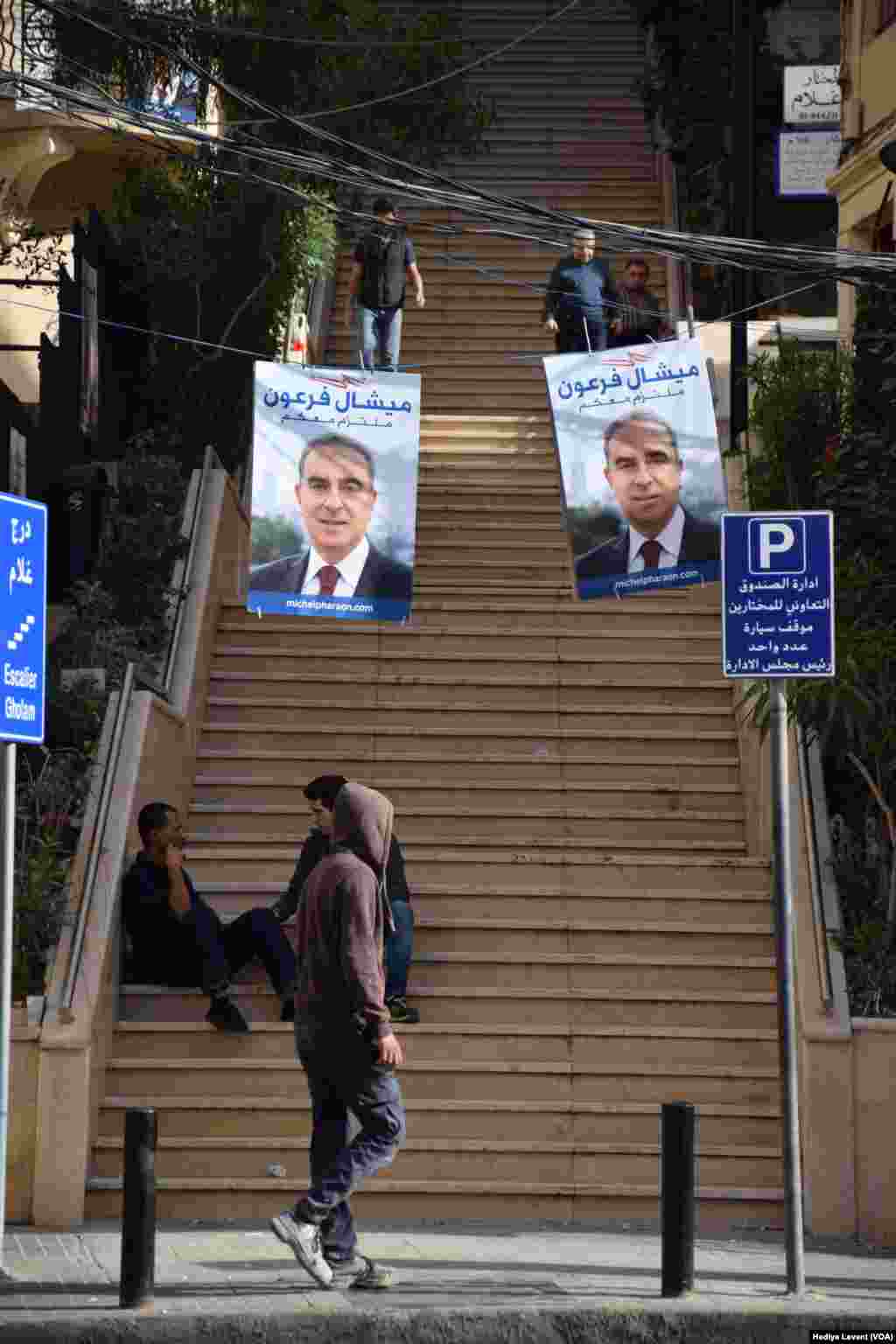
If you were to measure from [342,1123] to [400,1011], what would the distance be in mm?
2881

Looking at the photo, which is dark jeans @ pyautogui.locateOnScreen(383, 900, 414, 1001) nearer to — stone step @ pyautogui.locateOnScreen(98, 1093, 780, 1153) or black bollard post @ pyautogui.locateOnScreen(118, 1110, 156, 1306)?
stone step @ pyautogui.locateOnScreen(98, 1093, 780, 1153)

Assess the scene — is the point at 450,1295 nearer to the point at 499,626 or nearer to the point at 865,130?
the point at 499,626

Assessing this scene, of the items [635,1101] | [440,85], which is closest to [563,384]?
[635,1101]

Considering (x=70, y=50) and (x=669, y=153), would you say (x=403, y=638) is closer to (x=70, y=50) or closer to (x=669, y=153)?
(x=70, y=50)

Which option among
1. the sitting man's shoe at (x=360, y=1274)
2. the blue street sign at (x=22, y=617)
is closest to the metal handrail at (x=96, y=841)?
the blue street sign at (x=22, y=617)

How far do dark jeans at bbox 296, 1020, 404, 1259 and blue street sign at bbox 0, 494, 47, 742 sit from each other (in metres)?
1.77

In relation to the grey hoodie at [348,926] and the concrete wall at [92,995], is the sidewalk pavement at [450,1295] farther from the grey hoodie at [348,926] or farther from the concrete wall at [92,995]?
the grey hoodie at [348,926]

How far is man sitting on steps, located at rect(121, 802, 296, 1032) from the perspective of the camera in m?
12.5

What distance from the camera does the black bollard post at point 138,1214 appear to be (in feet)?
29.6

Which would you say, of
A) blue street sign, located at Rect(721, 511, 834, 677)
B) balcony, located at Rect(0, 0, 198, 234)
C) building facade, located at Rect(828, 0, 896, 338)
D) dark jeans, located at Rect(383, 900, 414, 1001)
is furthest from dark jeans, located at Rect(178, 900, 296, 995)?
building facade, located at Rect(828, 0, 896, 338)

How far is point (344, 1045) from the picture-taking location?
951 centimetres

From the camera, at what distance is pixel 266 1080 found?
12.2 metres

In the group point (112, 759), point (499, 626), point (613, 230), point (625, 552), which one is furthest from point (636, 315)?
point (112, 759)

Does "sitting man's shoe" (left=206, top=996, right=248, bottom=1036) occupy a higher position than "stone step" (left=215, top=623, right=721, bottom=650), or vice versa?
"stone step" (left=215, top=623, right=721, bottom=650)
